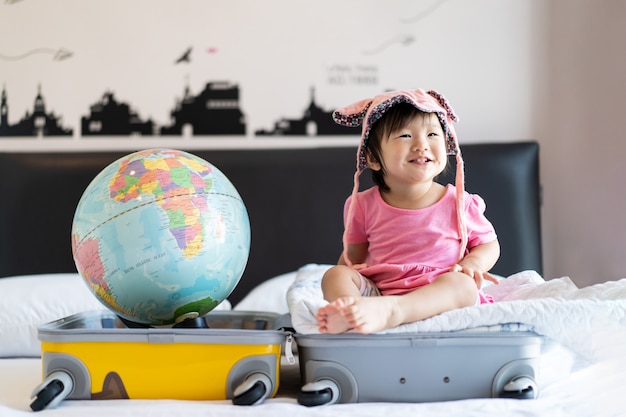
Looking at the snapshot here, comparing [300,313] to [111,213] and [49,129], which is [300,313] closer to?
[111,213]

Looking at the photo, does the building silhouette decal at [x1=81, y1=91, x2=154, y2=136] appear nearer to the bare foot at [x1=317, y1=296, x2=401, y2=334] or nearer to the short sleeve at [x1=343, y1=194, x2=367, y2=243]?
the short sleeve at [x1=343, y1=194, x2=367, y2=243]

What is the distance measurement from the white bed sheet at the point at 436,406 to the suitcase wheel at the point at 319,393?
2cm

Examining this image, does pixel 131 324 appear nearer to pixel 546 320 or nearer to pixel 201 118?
pixel 546 320

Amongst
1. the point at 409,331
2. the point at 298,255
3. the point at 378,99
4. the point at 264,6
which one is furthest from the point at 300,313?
the point at 264,6

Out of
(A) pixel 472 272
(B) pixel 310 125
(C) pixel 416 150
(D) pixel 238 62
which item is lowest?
(A) pixel 472 272

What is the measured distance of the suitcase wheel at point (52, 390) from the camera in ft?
3.83

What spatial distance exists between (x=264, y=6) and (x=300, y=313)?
2003 millimetres

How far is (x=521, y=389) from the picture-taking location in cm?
116

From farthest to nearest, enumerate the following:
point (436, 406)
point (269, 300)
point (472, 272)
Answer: point (269, 300)
point (472, 272)
point (436, 406)

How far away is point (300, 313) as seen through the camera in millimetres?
1243

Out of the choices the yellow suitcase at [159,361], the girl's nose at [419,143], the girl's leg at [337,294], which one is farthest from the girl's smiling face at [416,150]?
the yellow suitcase at [159,361]

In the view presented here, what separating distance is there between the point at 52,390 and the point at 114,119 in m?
1.92

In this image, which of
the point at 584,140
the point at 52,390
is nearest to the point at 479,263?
the point at 52,390


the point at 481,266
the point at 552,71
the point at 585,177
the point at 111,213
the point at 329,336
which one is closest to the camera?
the point at 329,336
